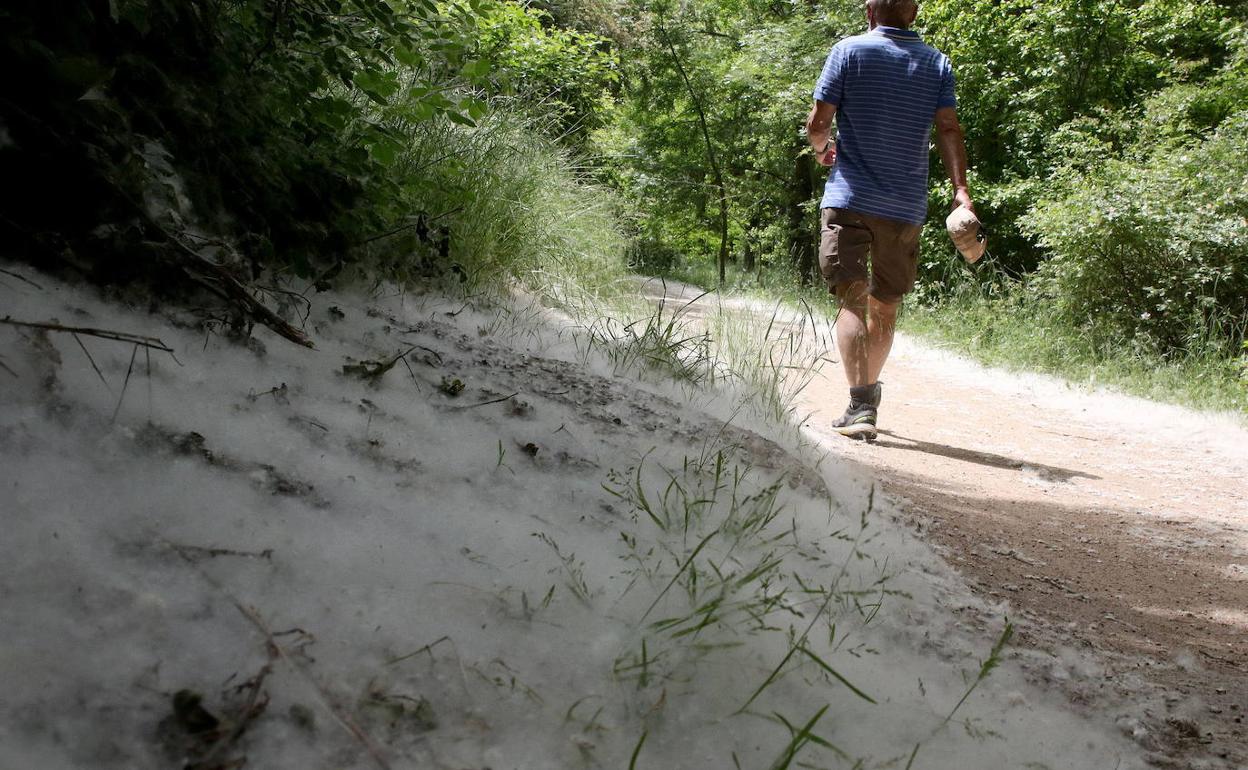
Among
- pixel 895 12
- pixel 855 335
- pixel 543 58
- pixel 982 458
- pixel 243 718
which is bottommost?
pixel 982 458

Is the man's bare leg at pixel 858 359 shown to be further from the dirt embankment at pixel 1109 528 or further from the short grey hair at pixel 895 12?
the short grey hair at pixel 895 12

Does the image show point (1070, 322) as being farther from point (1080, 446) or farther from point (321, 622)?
point (321, 622)

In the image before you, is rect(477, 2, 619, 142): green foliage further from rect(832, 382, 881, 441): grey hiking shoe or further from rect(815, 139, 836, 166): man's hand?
rect(832, 382, 881, 441): grey hiking shoe

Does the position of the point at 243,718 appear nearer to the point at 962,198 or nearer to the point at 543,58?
the point at 962,198

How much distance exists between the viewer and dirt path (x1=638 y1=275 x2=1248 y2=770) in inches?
73.9

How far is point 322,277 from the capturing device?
102 inches

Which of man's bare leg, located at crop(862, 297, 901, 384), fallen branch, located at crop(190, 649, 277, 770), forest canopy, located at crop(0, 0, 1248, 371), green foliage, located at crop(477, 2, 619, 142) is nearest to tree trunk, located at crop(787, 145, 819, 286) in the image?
forest canopy, located at crop(0, 0, 1248, 371)

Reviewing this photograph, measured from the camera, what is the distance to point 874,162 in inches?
160

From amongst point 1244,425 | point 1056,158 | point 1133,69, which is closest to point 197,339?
point 1244,425

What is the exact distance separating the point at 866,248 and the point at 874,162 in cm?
41

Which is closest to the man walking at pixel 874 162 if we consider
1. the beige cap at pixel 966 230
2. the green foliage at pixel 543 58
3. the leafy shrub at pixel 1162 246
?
the beige cap at pixel 966 230

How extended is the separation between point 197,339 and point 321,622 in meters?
0.98

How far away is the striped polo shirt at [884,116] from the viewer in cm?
407

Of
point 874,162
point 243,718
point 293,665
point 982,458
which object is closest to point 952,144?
point 874,162
